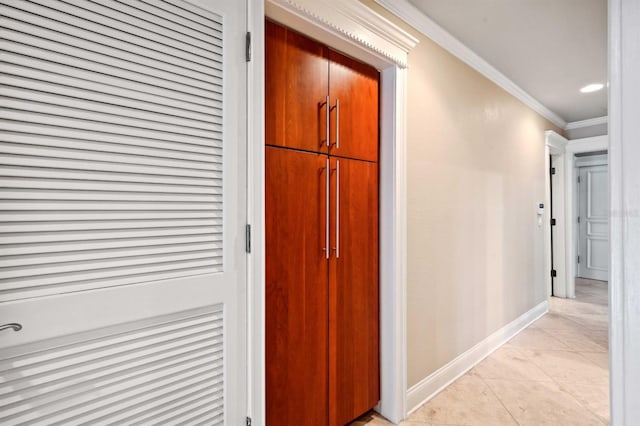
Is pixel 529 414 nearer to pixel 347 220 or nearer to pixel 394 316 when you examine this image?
pixel 394 316

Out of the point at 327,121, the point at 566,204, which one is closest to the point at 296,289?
the point at 327,121

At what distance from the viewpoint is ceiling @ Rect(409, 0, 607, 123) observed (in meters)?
2.11

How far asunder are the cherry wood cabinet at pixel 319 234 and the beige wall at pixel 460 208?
343 mm

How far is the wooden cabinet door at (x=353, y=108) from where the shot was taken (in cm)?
178

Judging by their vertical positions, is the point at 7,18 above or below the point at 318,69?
below

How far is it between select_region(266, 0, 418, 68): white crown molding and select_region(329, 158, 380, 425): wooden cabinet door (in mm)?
632

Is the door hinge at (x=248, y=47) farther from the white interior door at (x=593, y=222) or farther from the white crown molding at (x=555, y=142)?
the white interior door at (x=593, y=222)

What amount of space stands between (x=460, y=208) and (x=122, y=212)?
7.57 feet

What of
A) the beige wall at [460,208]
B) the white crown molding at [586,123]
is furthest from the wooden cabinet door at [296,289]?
the white crown molding at [586,123]

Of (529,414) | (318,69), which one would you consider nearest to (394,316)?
(529,414)

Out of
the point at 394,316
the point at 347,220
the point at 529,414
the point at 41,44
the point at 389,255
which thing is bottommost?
the point at 529,414

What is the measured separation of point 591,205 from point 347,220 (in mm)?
6325

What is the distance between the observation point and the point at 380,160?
206cm

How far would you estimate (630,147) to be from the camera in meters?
0.69
